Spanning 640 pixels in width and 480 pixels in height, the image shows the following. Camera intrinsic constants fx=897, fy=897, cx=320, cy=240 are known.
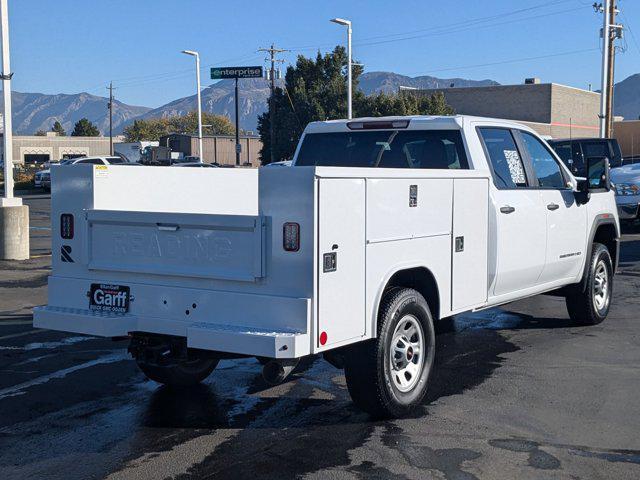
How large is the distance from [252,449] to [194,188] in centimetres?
237

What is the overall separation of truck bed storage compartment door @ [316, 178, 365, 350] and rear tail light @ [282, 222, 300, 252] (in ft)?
0.44

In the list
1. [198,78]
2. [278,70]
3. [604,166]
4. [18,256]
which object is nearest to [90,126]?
[278,70]

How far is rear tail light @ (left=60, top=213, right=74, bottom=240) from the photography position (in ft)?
20.6

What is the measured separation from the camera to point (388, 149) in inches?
314

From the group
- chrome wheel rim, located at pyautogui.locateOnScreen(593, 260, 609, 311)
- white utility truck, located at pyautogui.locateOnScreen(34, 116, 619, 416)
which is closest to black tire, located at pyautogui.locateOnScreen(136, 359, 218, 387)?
white utility truck, located at pyautogui.locateOnScreen(34, 116, 619, 416)

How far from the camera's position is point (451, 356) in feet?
27.7

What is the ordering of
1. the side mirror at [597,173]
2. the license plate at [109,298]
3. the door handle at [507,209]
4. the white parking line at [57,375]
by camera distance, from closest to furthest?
1. the license plate at [109,298]
2. the white parking line at [57,375]
3. the door handle at [507,209]
4. the side mirror at [597,173]

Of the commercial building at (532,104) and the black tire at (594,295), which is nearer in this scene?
the black tire at (594,295)

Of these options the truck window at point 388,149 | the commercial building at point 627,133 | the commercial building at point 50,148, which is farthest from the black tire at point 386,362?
the commercial building at point 50,148

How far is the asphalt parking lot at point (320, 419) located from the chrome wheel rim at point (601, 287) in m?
0.60

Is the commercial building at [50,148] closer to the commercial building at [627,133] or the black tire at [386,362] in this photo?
the commercial building at [627,133]

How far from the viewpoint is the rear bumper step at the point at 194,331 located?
209 inches

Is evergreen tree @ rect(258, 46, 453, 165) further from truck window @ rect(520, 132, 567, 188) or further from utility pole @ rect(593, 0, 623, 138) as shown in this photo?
truck window @ rect(520, 132, 567, 188)

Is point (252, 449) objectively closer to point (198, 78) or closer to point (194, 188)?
point (194, 188)
